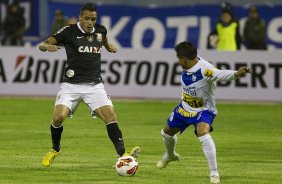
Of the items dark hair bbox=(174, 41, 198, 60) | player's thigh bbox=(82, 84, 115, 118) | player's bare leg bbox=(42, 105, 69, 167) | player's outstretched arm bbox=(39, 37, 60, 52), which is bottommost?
player's bare leg bbox=(42, 105, 69, 167)

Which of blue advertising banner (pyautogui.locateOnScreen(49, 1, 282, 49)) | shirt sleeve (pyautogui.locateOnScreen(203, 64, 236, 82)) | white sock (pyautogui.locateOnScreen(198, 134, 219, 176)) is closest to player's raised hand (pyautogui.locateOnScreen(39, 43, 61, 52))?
shirt sleeve (pyautogui.locateOnScreen(203, 64, 236, 82))

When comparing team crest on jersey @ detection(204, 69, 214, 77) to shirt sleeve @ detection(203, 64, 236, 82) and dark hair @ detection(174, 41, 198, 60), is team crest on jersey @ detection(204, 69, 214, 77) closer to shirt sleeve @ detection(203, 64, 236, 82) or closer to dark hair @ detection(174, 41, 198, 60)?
shirt sleeve @ detection(203, 64, 236, 82)

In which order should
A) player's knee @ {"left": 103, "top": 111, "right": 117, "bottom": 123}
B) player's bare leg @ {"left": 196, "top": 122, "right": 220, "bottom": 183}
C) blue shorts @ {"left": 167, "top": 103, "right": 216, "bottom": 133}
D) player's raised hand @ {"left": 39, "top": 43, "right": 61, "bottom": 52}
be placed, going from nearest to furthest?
player's bare leg @ {"left": 196, "top": 122, "right": 220, "bottom": 183}
blue shorts @ {"left": 167, "top": 103, "right": 216, "bottom": 133}
player's raised hand @ {"left": 39, "top": 43, "right": 61, "bottom": 52}
player's knee @ {"left": 103, "top": 111, "right": 117, "bottom": 123}

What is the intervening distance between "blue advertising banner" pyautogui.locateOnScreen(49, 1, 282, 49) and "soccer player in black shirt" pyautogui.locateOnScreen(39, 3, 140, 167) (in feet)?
54.7

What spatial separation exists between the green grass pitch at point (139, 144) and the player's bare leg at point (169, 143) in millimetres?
122

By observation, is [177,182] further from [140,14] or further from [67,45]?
[140,14]

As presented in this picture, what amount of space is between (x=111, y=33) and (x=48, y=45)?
17.9m

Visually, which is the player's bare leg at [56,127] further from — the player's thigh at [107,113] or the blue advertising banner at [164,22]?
the blue advertising banner at [164,22]

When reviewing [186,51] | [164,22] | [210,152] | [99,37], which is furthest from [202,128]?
[164,22]

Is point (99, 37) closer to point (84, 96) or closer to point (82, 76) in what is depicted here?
point (82, 76)

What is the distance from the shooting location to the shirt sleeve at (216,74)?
12312 millimetres

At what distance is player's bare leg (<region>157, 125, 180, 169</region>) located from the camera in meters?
13.4

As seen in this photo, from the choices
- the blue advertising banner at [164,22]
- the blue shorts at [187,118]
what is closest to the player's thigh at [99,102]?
the blue shorts at [187,118]

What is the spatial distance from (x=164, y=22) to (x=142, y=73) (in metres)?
5.95
